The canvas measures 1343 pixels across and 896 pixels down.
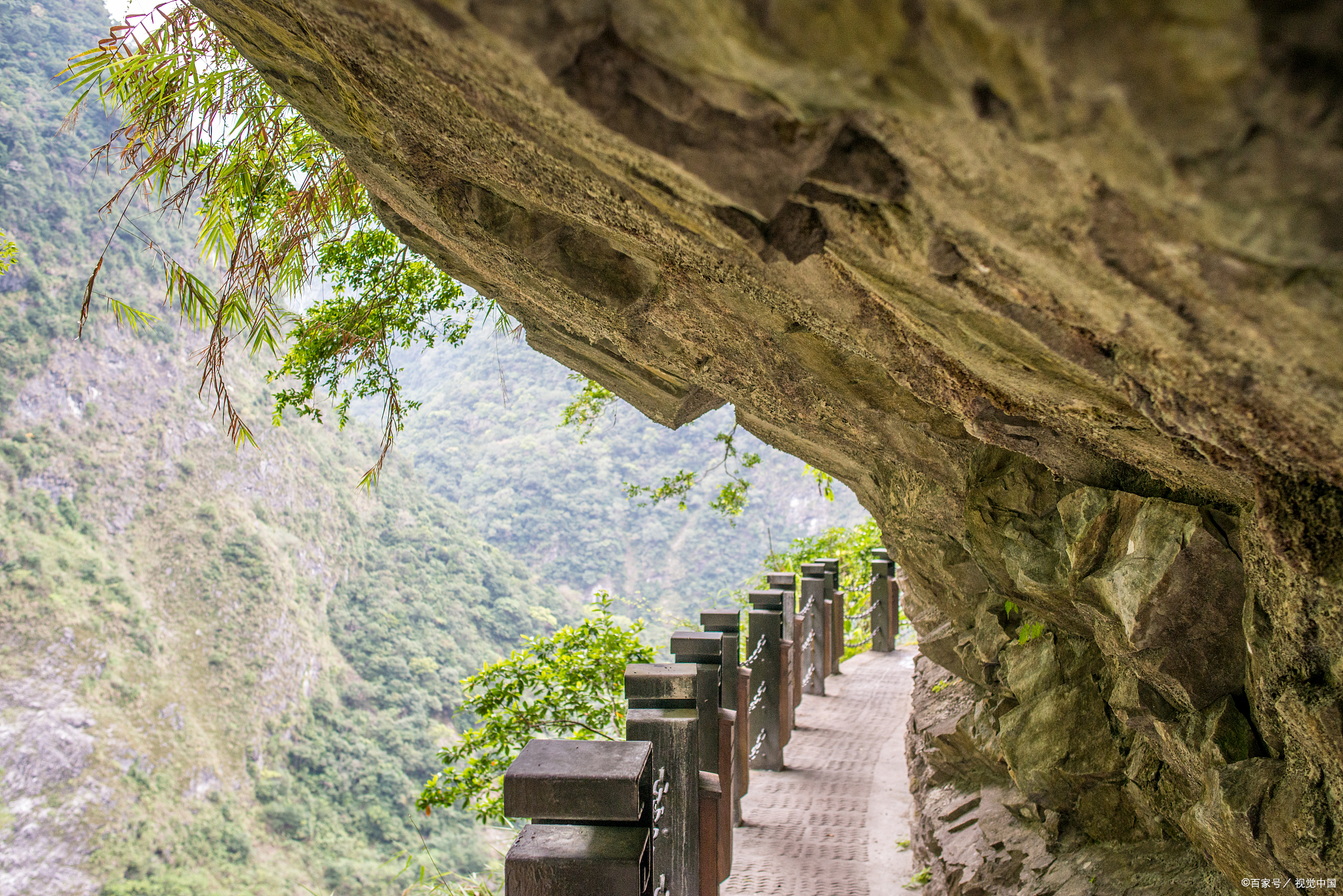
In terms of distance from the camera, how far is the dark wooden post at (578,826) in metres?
2.24

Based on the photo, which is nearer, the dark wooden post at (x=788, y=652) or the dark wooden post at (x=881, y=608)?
the dark wooden post at (x=788, y=652)

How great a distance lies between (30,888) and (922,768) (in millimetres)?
27568

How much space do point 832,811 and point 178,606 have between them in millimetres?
33095

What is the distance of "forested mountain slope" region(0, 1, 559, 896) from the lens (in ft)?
81.2

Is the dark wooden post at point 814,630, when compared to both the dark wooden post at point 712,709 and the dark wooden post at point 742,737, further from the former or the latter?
the dark wooden post at point 712,709

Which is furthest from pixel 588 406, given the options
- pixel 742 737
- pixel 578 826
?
pixel 578 826

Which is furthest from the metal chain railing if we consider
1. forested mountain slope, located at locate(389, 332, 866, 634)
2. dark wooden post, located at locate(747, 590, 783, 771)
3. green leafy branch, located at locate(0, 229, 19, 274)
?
forested mountain slope, located at locate(389, 332, 866, 634)

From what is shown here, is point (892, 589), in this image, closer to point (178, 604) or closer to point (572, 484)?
point (178, 604)

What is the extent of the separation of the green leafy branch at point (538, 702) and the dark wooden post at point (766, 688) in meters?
0.94

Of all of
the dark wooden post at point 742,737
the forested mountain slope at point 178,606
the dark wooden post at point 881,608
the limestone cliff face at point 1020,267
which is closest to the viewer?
the limestone cliff face at point 1020,267

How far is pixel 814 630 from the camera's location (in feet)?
25.6

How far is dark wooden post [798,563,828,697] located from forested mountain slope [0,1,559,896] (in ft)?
66.8

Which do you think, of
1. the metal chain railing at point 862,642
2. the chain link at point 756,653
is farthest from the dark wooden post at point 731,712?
the metal chain railing at point 862,642

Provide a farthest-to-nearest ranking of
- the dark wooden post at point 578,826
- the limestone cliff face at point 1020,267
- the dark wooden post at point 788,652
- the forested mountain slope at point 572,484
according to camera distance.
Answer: the forested mountain slope at point 572,484
the dark wooden post at point 788,652
the dark wooden post at point 578,826
the limestone cliff face at point 1020,267
